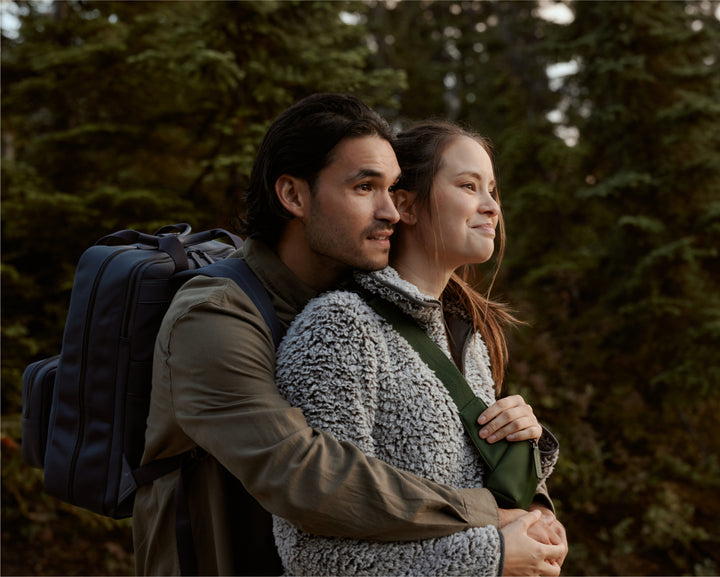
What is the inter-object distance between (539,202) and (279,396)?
6.84m

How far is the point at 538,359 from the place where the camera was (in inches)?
291

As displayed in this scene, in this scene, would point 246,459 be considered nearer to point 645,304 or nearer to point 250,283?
point 250,283

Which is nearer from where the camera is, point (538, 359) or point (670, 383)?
point (670, 383)

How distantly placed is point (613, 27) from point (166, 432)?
724cm

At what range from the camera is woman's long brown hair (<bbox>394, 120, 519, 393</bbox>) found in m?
1.96

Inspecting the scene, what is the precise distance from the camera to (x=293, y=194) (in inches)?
75.3

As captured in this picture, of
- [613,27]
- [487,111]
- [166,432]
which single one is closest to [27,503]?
[166,432]

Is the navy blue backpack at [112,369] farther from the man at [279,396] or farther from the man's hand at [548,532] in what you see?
the man's hand at [548,532]

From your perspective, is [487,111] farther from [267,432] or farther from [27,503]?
[267,432]

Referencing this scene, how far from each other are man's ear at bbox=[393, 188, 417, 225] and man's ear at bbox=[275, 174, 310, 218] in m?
0.29

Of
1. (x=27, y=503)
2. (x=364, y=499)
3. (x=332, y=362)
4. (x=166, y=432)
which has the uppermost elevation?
(x=332, y=362)

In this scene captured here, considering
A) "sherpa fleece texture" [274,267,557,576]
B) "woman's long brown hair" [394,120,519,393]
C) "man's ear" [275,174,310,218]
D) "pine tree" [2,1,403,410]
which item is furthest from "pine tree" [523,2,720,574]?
"man's ear" [275,174,310,218]

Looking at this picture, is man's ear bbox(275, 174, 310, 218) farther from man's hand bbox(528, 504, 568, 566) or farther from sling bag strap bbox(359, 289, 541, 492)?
man's hand bbox(528, 504, 568, 566)

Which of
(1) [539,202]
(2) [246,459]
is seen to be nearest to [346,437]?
(2) [246,459]
